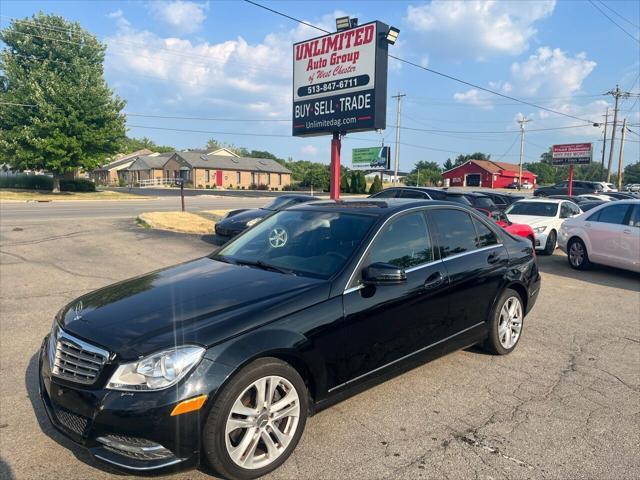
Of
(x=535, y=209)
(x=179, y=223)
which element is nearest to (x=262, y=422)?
(x=535, y=209)

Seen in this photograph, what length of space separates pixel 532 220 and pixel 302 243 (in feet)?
35.0

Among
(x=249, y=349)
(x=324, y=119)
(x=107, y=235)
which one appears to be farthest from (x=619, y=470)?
(x=324, y=119)

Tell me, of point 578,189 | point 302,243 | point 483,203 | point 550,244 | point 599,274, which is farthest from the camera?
point 578,189

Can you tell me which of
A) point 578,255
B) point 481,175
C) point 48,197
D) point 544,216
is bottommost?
point 48,197

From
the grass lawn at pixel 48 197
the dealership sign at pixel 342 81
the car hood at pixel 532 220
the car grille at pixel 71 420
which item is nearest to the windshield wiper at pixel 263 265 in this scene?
the car grille at pixel 71 420

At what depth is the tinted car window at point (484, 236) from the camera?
16.0 ft

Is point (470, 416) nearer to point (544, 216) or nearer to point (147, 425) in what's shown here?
point (147, 425)

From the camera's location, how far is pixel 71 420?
278 centimetres

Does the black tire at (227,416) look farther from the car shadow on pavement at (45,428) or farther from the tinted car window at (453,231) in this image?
the tinted car window at (453,231)

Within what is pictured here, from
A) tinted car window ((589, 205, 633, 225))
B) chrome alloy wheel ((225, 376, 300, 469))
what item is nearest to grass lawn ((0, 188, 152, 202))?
tinted car window ((589, 205, 633, 225))

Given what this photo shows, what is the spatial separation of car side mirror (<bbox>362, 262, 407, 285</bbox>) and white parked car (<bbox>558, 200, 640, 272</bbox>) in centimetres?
741

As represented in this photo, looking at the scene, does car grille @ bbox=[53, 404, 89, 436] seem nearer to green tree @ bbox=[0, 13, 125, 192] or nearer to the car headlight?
the car headlight

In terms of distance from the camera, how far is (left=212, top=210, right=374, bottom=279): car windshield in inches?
146

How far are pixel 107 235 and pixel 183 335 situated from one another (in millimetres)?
11828
